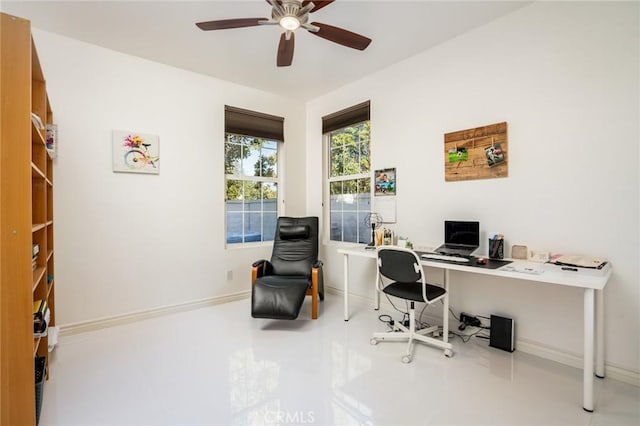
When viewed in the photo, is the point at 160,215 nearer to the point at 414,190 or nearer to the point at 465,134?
the point at 414,190

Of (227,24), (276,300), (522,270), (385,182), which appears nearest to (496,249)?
(522,270)

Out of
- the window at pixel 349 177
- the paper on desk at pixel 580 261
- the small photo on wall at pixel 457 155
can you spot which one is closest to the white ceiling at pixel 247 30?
the window at pixel 349 177

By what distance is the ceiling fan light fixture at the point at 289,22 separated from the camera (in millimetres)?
1950

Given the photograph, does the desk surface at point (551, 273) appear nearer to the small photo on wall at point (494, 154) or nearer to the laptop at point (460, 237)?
the laptop at point (460, 237)

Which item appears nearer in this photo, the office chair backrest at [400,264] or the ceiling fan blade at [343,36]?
the ceiling fan blade at [343,36]

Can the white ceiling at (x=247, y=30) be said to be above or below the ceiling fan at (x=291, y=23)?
above

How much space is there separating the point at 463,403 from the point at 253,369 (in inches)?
55.0

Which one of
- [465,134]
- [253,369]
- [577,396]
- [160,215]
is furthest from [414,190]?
[160,215]

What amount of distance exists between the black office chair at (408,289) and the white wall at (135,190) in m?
2.04

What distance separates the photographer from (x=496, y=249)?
2.38 m

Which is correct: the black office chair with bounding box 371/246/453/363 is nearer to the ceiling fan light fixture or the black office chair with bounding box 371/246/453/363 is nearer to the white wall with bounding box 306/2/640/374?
the white wall with bounding box 306/2/640/374

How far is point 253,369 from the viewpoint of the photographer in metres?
2.15

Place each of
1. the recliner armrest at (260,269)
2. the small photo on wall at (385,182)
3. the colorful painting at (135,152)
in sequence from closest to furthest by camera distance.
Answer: the colorful painting at (135,152)
the recliner armrest at (260,269)
the small photo on wall at (385,182)

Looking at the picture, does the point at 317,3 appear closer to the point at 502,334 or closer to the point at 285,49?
the point at 285,49
